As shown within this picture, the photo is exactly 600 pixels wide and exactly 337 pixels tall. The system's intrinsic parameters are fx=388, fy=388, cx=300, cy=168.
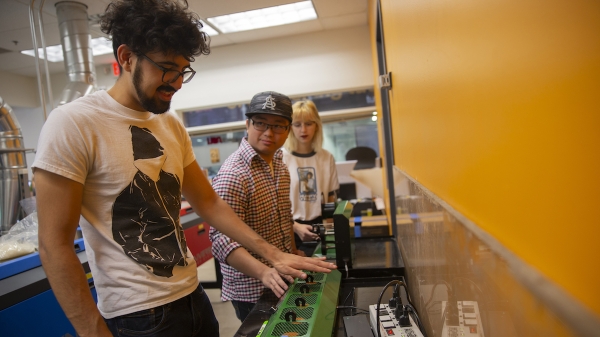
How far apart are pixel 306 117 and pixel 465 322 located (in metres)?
2.03

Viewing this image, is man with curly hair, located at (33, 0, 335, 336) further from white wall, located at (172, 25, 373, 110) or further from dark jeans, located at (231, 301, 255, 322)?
white wall, located at (172, 25, 373, 110)

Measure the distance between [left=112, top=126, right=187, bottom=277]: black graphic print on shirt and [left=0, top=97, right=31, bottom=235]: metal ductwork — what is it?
1906 millimetres

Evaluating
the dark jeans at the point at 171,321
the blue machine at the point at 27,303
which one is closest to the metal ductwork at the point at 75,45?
the blue machine at the point at 27,303

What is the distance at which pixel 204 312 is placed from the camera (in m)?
1.17

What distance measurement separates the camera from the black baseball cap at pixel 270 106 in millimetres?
1500

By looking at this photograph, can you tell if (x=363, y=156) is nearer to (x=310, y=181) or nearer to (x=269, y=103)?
(x=310, y=181)

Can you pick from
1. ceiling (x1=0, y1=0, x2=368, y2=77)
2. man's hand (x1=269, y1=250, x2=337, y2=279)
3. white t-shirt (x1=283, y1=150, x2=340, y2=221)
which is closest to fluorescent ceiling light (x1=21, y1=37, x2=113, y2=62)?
ceiling (x1=0, y1=0, x2=368, y2=77)

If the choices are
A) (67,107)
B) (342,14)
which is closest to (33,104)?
(342,14)

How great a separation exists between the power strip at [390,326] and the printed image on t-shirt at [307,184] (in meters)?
1.62

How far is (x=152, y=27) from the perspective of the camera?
40.0 inches

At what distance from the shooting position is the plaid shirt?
4.62 ft

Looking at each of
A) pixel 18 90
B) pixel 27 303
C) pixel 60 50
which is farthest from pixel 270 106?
pixel 18 90

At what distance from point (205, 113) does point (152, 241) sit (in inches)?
184

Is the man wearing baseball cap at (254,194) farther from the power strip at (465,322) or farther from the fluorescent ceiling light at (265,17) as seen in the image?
the fluorescent ceiling light at (265,17)
